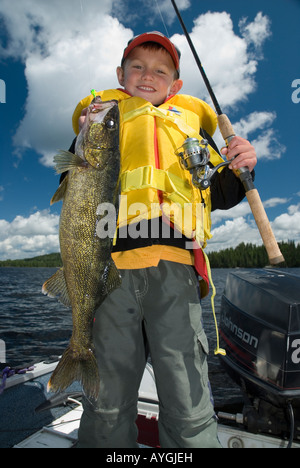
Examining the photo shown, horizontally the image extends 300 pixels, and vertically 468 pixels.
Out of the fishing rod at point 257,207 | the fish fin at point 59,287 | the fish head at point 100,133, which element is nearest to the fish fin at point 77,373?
the fish fin at point 59,287

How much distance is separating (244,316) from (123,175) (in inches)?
120

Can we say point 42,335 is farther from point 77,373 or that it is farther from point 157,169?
point 157,169

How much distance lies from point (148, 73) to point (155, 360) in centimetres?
280

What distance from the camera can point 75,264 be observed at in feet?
8.21

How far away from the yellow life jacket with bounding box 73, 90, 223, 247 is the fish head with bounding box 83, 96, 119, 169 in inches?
8.9

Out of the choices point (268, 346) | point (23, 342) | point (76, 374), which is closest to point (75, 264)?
point (76, 374)

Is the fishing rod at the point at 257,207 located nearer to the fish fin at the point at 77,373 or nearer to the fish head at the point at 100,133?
the fish head at the point at 100,133

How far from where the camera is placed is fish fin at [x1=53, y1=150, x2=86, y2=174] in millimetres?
2396

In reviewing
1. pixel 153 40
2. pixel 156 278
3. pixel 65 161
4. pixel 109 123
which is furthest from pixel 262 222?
pixel 153 40

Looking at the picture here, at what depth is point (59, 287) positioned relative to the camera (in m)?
2.59

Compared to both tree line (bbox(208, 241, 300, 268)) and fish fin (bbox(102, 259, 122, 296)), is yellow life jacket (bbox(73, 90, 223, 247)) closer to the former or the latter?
fish fin (bbox(102, 259, 122, 296))

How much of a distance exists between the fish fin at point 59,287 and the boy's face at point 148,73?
6.78ft

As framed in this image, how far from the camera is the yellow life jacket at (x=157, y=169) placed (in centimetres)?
264

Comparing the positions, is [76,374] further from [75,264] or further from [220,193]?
[220,193]
